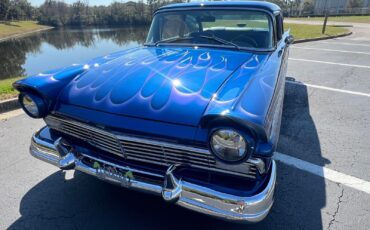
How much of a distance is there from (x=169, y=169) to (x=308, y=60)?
28.2 feet

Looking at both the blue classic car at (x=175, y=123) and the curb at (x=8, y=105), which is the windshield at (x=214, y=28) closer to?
the blue classic car at (x=175, y=123)

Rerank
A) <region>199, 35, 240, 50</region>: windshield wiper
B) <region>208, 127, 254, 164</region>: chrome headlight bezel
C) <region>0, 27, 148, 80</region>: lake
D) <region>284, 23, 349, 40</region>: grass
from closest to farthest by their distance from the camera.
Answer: <region>208, 127, 254, 164</region>: chrome headlight bezel < <region>199, 35, 240, 50</region>: windshield wiper < <region>284, 23, 349, 40</region>: grass < <region>0, 27, 148, 80</region>: lake

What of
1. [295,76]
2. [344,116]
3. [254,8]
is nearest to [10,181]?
[254,8]

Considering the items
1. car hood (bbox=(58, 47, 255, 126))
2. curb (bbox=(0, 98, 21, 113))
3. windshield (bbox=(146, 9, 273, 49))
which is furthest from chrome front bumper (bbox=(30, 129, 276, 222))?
curb (bbox=(0, 98, 21, 113))

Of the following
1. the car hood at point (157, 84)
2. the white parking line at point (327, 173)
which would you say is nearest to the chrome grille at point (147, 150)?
the car hood at point (157, 84)

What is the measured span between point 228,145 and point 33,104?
1.83 metres

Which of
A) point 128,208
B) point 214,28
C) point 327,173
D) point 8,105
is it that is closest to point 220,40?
point 214,28

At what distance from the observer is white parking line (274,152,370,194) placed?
2.89 metres

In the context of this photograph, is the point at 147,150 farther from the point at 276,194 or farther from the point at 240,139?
the point at 276,194

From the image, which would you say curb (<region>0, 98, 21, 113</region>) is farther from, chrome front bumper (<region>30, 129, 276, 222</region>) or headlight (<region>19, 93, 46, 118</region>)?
chrome front bumper (<region>30, 129, 276, 222</region>)

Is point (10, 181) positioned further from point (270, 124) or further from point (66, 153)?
point (270, 124)

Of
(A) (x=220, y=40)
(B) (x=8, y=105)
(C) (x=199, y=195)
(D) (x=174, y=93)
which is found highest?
(A) (x=220, y=40)

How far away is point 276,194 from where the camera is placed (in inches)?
109

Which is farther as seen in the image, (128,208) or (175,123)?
(128,208)
